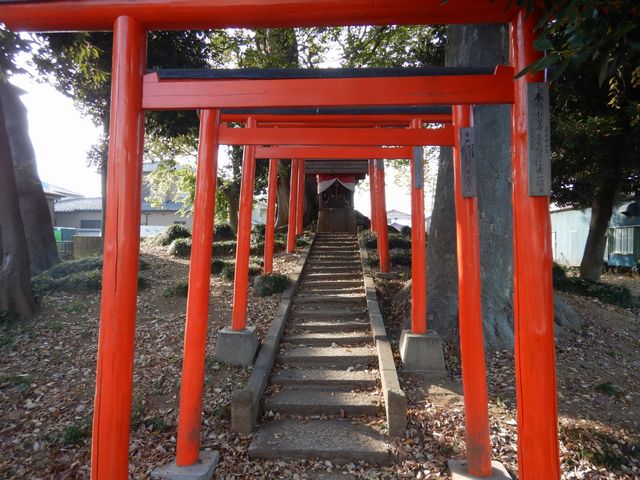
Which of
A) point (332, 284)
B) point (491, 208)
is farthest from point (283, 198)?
point (491, 208)

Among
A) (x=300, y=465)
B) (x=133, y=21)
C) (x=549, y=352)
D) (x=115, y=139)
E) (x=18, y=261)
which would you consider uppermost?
(x=133, y=21)

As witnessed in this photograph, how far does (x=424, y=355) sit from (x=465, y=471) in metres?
2.26

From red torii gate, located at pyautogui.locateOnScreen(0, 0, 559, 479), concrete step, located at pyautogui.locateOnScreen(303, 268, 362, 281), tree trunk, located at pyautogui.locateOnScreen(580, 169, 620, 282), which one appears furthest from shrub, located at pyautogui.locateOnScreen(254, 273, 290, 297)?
tree trunk, located at pyautogui.locateOnScreen(580, 169, 620, 282)

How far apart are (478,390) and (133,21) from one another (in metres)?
3.84

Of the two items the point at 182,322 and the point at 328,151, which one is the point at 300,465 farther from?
the point at 328,151

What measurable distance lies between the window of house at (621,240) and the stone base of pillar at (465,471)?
1761 cm

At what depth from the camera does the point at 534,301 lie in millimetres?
2635

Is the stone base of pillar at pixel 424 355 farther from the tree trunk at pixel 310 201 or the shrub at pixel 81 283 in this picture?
the tree trunk at pixel 310 201

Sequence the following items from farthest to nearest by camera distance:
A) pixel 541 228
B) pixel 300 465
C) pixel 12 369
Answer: pixel 12 369 < pixel 300 465 < pixel 541 228

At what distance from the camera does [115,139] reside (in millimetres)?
2898

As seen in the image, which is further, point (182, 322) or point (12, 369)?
point (182, 322)

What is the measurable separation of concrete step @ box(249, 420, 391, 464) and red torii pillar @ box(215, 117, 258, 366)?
58.3 inches

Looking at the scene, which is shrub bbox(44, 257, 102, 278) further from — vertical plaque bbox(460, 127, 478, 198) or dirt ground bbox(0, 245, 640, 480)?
vertical plaque bbox(460, 127, 478, 198)

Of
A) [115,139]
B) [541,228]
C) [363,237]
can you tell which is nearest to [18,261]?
[115,139]
